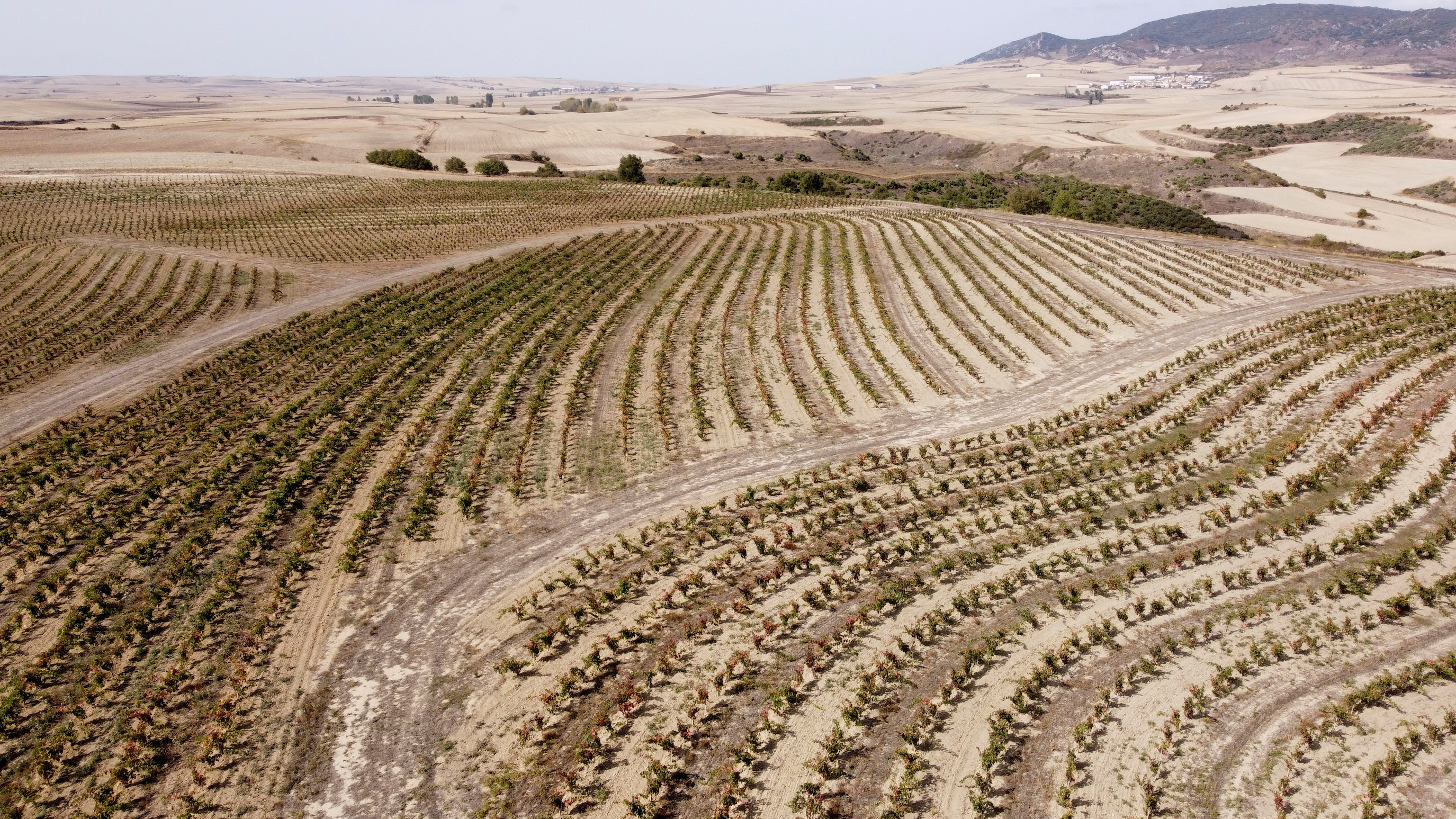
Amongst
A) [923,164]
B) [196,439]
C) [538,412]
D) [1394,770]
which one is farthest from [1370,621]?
[923,164]

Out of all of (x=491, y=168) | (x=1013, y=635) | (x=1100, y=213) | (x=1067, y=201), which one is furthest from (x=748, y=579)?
(x=491, y=168)

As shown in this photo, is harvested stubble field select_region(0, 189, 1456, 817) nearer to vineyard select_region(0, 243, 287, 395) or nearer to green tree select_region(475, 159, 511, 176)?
vineyard select_region(0, 243, 287, 395)

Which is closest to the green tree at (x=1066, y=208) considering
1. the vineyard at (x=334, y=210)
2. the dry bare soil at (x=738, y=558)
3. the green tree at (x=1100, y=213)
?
the green tree at (x=1100, y=213)

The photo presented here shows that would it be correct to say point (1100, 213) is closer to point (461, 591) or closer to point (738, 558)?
point (738, 558)

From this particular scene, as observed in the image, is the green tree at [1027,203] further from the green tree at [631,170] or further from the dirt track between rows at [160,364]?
the dirt track between rows at [160,364]

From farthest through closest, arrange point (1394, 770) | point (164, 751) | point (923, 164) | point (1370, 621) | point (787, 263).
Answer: point (923, 164) → point (787, 263) → point (1370, 621) → point (164, 751) → point (1394, 770)

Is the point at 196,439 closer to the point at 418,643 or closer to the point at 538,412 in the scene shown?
the point at 538,412
